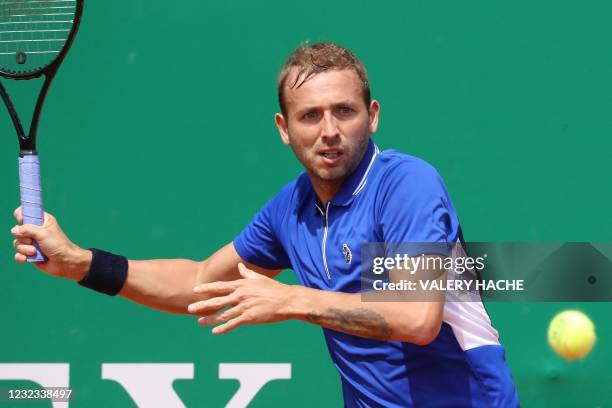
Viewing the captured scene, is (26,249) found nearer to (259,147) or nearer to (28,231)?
(28,231)

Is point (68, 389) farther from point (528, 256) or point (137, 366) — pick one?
point (528, 256)

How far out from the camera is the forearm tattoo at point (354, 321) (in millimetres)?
2607

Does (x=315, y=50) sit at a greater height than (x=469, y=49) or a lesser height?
lesser

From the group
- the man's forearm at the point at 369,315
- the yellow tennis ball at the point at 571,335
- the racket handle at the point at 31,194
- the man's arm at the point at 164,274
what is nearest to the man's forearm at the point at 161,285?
the man's arm at the point at 164,274

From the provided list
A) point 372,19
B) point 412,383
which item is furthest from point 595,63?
point 412,383

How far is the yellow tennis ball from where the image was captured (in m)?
3.81

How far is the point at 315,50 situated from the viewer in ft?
9.61

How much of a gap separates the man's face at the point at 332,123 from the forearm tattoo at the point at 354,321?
38cm

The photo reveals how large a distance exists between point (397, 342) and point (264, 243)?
0.59 meters

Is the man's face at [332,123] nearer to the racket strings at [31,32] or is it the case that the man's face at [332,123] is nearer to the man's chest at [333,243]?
the man's chest at [333,243]

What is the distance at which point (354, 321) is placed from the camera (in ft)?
8.63

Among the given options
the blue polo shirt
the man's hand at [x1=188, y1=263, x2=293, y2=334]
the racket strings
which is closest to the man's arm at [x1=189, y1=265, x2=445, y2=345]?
the man's hand at [x1=188, y1=263, x2=293, y2=334]

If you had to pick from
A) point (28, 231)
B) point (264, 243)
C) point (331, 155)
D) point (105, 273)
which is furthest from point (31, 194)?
point (331, 155)

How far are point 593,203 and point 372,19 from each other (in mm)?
968
